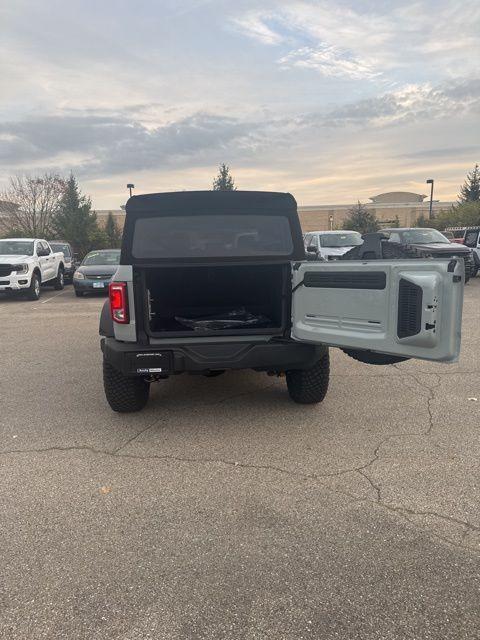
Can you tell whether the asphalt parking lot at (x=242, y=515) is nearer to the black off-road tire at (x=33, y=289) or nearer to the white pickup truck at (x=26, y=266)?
the white pickup truck at (x=26, y=266)

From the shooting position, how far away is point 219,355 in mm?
3979

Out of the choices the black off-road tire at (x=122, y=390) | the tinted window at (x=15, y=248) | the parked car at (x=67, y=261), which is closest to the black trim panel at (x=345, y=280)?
the black off-road tire at (x=122, y=390)

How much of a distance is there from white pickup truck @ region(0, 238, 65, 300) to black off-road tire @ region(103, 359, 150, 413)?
10.6 metres

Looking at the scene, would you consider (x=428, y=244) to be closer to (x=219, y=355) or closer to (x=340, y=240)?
(x=340, y=240)

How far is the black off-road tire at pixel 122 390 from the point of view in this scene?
4414 millimetres

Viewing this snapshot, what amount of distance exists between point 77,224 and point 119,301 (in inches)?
1280

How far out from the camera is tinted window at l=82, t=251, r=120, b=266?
51.4ft

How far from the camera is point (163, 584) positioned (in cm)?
239

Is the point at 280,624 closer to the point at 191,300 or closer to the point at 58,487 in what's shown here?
the point at 58,487

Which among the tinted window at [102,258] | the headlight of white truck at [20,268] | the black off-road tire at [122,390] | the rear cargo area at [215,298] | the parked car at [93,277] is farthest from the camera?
the tinted window at [102,258]

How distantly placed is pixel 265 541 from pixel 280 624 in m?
0.59

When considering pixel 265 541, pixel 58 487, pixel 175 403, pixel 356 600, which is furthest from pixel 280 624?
pixel 175 403

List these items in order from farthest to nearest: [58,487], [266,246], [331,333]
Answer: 1. [266,246]
2. [331,333]
3. [58,487]

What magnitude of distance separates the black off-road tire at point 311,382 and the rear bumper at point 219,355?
0.47m
